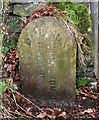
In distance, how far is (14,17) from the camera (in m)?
4.66

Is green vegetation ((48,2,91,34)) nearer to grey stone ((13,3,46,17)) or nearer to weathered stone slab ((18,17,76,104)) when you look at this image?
grey stone ((13,3,46,17))

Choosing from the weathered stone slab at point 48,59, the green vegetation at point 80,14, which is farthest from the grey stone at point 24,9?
the weathered stone slab at point 48,59

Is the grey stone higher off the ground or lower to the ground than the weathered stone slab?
higher

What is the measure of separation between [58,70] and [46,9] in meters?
0.62

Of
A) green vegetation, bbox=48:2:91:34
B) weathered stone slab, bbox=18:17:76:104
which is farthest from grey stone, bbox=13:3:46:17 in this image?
weathered stone slab, bbox=18:17:76:104

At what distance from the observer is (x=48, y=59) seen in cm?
405

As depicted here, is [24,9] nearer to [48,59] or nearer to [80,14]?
[80,14]

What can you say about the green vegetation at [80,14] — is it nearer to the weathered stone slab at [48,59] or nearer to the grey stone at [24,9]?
the grey stone at [24,9]

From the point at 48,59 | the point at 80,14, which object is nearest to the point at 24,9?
the point at 80,14

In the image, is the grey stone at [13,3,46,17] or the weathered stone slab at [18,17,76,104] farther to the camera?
the grey stone at [13,3,46,17]

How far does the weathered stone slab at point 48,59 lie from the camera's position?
13.1 feet

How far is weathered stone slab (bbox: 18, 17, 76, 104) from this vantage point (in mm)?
4008

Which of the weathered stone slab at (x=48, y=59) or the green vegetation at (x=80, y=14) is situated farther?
the green vegetation at (x=80, y=14)

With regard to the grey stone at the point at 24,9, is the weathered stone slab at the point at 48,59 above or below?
below
